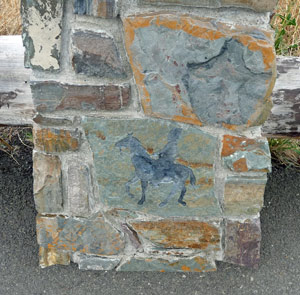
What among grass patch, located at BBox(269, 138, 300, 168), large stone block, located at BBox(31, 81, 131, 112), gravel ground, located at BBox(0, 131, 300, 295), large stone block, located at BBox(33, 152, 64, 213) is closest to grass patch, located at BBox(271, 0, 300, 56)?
grass patch, located at BBox(269, 138, 300, 168)

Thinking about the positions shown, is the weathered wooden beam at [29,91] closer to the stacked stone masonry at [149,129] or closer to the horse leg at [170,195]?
the stacked stone masonry at [149,129]

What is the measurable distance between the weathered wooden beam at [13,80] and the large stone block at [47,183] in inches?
23.1

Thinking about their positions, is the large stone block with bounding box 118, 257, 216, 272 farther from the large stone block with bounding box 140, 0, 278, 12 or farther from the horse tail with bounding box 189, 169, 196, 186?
the large stone block with bounding box 140, 0, 278, 12

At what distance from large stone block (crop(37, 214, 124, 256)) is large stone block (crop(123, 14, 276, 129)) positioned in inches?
24.0

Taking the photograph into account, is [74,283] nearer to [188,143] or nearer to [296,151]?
[188,143]

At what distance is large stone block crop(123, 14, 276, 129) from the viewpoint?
1544 millimetres

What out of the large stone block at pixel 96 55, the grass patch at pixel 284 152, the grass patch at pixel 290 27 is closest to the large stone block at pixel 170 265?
the large stone block at pixel 96 55

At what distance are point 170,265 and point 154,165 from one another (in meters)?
0.53

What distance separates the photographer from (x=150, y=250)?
2.06 metres

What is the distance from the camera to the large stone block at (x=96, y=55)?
1.61 metres

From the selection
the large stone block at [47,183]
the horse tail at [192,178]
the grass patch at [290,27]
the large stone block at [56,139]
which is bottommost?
the large stone block at [47,183]

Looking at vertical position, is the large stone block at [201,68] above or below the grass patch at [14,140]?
above

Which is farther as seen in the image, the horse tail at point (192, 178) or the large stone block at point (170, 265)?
the large stone block at point (170, 265)

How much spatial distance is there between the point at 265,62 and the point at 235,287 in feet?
3.36
